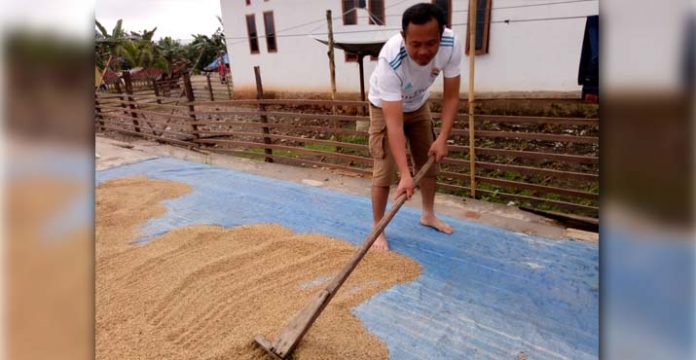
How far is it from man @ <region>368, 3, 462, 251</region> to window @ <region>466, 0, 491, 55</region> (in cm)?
512

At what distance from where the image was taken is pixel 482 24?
697cm

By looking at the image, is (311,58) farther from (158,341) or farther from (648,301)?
(648,301)

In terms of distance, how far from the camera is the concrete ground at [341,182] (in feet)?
8.75

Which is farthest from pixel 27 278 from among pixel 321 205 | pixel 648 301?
pixel 321 205

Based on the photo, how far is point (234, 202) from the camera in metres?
3.41

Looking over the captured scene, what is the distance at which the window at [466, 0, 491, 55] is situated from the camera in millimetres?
6766

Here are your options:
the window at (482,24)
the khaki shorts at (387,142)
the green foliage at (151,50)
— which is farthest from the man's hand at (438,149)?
the green foliage at (151,50)

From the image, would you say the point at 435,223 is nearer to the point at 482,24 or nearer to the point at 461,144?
the point at 461,144

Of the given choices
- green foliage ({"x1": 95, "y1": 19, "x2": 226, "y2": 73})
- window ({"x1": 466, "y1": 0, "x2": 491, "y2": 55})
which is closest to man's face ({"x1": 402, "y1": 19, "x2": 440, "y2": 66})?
window ({"x1": 466, "y1": 0, "x2": 491, "y2": 55})

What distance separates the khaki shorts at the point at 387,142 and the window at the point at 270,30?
29.6 feet

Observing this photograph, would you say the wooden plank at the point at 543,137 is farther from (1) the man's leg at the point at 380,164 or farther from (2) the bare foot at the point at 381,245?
(2) the bare foot at the point at 381,245

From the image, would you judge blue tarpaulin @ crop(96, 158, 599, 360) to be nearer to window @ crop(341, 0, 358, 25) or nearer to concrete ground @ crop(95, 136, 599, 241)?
concrete ground @ crop(95, 136, 599, 241)

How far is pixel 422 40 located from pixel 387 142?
0.68m

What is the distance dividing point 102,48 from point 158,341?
2090 centimetres
